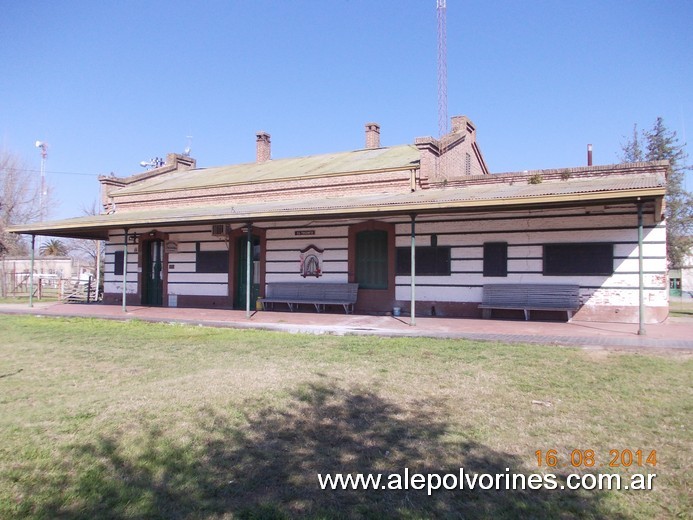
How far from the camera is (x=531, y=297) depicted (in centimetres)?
1370

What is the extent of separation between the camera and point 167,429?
4836 millimetres

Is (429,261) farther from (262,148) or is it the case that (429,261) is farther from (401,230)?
(262,148)

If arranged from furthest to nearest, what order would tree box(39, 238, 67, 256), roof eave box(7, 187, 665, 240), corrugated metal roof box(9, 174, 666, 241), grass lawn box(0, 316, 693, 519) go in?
tree box(39, 238, 67, 256) < corrugated metal roof box(9, 174, 666, 241) < roof eave box(7, 187, 665, 240) < grass lawn box(0, 316, 693, 519)

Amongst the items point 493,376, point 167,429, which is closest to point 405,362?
point 493,376

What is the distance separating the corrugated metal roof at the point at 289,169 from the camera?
60.6 ft

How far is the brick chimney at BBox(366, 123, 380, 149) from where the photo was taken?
23783 millimetres

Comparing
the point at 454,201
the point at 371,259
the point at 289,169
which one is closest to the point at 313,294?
the point at 371,259

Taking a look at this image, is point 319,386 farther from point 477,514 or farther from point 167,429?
point 477,514

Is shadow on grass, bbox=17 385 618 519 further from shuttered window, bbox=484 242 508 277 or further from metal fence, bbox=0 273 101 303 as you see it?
metal fence, bbox=0 273 101 303

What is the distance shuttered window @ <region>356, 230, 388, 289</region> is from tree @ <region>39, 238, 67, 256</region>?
42.4 m

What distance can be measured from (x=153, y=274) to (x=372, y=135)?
11242mm

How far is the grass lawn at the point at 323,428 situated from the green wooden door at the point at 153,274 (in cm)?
1171

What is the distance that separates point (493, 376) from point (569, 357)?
194 centimetres

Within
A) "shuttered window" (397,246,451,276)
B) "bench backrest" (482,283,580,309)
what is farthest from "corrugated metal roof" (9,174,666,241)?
"bench backrest" (482,283,580,309)
